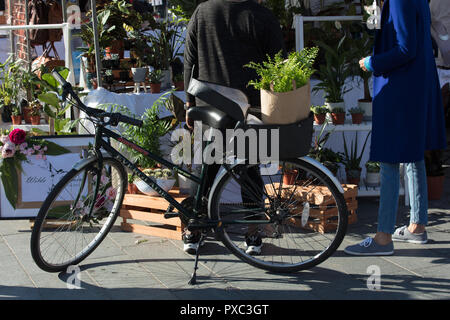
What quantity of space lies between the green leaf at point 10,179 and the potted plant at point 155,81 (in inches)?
58.1

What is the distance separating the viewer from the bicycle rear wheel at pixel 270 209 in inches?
150

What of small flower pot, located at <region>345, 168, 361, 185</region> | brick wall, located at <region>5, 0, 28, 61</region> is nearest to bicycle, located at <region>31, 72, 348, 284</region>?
small flower pot, located at <region>345, 168, 361, 185</region>

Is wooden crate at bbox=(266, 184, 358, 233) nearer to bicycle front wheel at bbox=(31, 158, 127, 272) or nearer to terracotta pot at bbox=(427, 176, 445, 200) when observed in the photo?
terracotta pot at bbox=(427, 176, 445, 200)

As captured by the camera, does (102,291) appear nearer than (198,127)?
Yes

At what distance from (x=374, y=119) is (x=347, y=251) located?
903mm

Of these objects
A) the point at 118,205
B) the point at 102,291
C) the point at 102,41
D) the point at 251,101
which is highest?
the point at 102,41

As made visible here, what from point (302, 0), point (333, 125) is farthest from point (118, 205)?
point (302, 0)

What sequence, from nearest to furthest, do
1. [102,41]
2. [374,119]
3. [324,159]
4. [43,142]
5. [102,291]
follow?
[102,291]
[374,119]
[43,142]
[324,159]
[102,41]

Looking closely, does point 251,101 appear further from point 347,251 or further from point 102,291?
point 102,291

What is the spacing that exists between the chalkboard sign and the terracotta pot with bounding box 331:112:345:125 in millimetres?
1948

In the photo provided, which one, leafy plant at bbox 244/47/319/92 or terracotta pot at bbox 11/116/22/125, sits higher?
leafy plant at bbox 244/47/319/92

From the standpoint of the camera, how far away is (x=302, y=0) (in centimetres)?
651

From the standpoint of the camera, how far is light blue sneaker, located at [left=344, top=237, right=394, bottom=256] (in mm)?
4191

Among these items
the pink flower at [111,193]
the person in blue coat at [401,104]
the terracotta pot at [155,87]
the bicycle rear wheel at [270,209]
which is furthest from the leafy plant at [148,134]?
the person in blue coat at [401,104]
